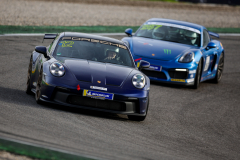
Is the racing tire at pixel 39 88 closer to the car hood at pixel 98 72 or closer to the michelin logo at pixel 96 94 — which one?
the car hood at pixel 98 72

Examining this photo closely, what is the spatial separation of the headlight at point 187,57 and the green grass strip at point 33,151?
6471mm

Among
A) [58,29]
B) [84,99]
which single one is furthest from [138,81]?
[58,29]

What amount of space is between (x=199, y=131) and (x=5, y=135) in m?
3.24

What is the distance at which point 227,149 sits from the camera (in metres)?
6.20

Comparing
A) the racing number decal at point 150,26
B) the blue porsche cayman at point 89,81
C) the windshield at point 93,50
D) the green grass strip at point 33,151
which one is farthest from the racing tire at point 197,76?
the green grass strip at point 33,151

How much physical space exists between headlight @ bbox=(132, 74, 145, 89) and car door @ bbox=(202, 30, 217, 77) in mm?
4537

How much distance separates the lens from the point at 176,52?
10.7 meters

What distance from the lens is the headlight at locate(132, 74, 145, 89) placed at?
273 inches

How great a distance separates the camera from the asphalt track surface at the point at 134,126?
511cm

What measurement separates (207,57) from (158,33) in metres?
1.32

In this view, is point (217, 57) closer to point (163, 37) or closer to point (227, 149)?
point (163, 37)

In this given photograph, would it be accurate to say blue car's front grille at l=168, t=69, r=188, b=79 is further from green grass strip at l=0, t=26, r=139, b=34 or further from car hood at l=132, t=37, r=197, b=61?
green grass strip at l=0, t=26, r=139, b=34

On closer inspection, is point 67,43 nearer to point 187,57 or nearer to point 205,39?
point 187,57

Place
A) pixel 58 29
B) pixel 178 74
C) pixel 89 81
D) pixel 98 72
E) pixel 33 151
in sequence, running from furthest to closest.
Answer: pixel 58 29
pixel 178 74
pixel 98 72
pixel 89 81
pixel 33 151
